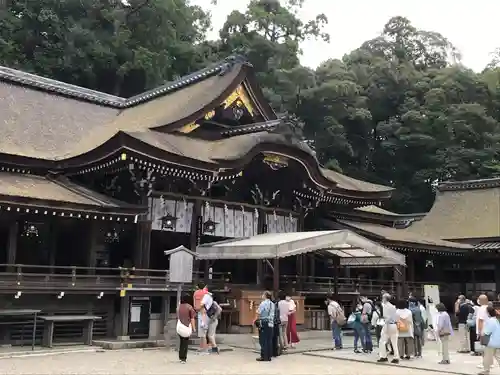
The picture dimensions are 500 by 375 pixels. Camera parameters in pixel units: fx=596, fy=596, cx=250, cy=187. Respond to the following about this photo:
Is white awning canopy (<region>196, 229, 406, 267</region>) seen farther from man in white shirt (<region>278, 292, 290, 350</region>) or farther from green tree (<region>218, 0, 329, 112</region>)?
green tree (<region>218, 0, 329, 112</region>)

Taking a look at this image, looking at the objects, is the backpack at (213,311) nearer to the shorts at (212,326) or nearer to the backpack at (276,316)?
the shorts at (212,326)

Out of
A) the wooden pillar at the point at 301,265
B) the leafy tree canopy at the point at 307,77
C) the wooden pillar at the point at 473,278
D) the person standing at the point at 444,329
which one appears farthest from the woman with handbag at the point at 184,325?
the leafy tree canopy at the point at 307,77

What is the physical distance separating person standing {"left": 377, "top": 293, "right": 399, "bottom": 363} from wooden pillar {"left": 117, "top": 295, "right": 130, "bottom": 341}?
277 inches

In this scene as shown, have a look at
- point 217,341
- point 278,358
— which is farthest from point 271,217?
point 278,358

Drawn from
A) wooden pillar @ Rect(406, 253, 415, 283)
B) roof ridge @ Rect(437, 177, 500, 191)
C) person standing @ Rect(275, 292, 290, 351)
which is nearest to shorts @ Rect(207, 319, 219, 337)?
person standing @ Rect(275, 292, 290, 351)

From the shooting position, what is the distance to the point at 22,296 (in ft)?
50.3

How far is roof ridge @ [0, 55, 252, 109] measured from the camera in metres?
23.1

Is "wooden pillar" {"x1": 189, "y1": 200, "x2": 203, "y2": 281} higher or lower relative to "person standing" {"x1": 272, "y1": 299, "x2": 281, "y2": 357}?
higher

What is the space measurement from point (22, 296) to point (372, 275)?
18.1 metres

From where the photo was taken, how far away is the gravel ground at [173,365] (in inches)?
444

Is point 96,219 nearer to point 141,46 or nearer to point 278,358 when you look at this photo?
point 278,358

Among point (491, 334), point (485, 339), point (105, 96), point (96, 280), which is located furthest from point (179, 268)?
point (105, 96)

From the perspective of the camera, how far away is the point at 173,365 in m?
12.2

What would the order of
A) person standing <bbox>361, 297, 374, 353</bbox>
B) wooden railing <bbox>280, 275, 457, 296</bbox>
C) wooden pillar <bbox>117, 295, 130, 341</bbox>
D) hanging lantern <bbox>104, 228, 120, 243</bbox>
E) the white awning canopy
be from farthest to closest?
wooden railing <bbox>280, 275, 457, 296</bbox> < hanging lantern <bbox>104, 228, 120, 243</bbox> < wooden pillar <bbox>117, 295, 130, 341</bbox> < the white awning canopy < person standing <bbox>361, 297, 374, 353</bbox>
